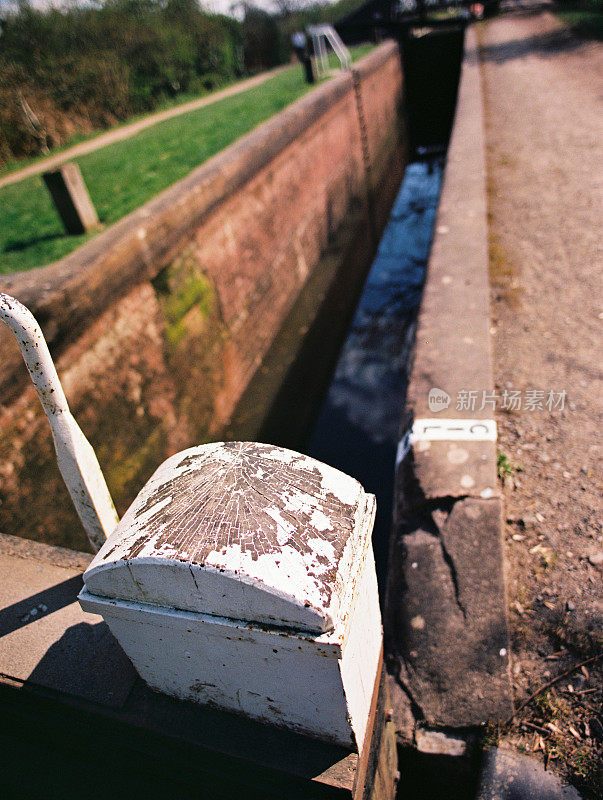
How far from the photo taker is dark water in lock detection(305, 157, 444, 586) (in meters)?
5.01

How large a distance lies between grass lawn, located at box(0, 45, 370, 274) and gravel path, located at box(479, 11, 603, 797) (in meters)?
3.79

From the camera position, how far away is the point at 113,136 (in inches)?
389

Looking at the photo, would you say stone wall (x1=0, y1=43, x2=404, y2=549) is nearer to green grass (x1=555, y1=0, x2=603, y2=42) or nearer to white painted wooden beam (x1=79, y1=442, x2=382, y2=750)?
white painted wooden beam (x1=79, y1=442, x2=382, y2=750)

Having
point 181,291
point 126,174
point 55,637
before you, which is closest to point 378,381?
point 181,291

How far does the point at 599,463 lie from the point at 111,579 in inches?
90.3

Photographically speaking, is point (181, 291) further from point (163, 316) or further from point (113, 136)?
point (113, 136)

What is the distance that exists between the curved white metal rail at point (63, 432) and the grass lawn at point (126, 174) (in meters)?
3.48

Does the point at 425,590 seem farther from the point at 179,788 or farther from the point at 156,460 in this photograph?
the point at 156,460

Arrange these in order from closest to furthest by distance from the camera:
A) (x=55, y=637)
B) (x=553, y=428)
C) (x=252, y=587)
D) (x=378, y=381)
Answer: (x=252, y=587), (x=55, y=637), (x=553, y=428), (x=378, y=381)

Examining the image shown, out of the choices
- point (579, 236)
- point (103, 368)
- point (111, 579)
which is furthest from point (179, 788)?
point (579, 236)

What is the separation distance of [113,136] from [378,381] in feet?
24.9

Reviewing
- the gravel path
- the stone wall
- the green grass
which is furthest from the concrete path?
the green grass

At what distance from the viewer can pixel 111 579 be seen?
1.09 metres

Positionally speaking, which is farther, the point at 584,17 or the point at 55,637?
the point at 584,17
